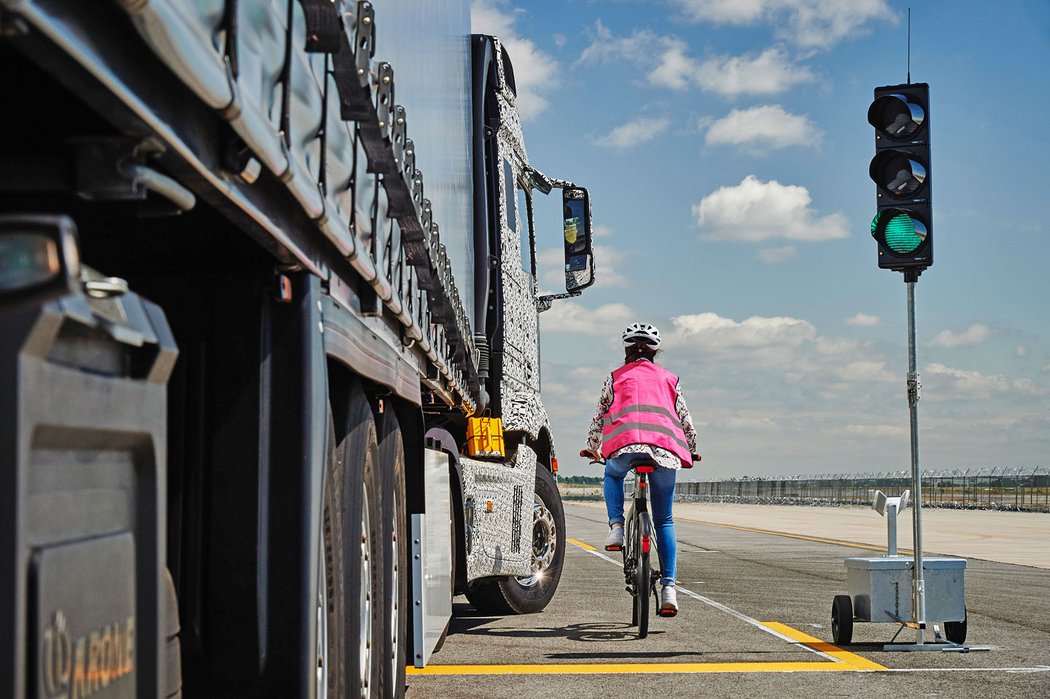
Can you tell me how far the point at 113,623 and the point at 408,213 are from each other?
2.79 metres

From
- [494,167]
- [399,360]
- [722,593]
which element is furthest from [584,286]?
[399,360]

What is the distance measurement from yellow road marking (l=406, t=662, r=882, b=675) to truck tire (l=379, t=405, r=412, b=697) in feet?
7.31

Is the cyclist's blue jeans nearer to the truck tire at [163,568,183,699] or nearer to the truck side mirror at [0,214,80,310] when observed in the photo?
the truck tire at [163,568,183,699]

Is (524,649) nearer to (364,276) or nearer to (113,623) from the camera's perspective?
(364,276)

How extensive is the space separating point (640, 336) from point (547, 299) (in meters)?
1.81

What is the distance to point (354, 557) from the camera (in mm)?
4020

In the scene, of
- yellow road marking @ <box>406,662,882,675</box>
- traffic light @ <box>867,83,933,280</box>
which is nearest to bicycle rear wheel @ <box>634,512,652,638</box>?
yellow road marking @ <box>406,662,882,675</box>

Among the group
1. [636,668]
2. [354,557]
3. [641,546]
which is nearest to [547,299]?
[641,546]

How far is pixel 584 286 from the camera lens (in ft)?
Answer: 36.1

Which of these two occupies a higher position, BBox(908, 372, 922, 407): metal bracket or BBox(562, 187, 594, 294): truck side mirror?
BBox(562, 187, 594, 294): truck side mirror

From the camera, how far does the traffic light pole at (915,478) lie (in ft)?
27.3

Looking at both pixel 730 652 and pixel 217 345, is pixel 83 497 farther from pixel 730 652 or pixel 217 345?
pixel 730 652

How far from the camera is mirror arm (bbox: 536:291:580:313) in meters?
11.1

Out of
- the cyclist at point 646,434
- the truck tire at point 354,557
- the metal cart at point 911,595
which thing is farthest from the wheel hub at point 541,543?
the truck tire at point 354,557
